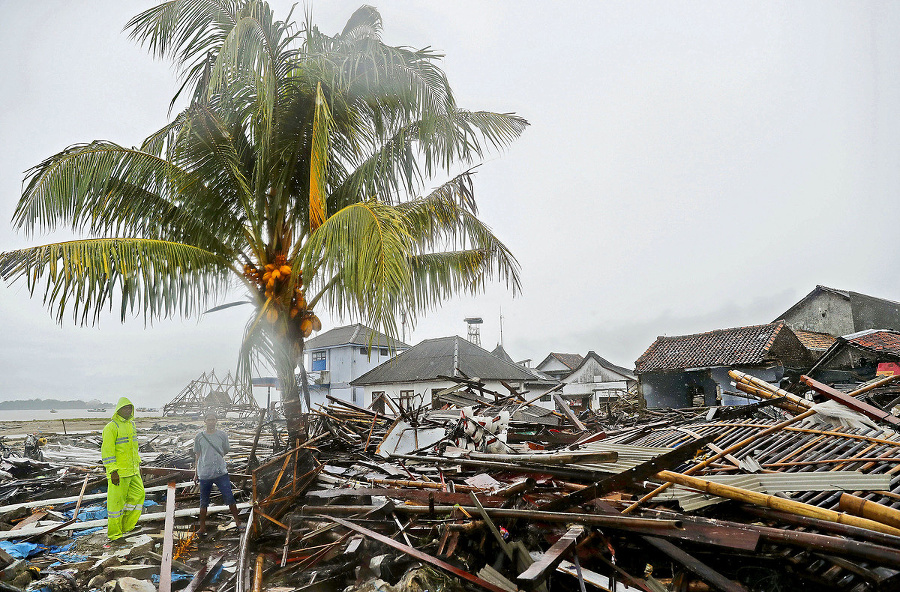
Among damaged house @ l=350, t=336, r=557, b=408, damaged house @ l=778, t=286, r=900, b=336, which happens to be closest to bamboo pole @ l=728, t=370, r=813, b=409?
damaged house @ l=350, t=336, r=557, b=408

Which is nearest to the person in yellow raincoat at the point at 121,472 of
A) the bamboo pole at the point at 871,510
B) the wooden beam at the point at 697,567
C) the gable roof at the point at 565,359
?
the wooden beam at the point at 697,567

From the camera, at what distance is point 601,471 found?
4.28 meters

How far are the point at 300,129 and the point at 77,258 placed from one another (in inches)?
115

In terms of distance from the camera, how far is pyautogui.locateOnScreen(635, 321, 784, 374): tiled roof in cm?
2055

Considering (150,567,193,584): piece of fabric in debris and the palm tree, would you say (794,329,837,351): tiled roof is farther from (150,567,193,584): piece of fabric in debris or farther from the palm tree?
(150,567,193,584): piece of fabric in debris

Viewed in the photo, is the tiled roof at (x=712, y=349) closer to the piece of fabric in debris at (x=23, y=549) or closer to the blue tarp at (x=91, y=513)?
the blue tarp at (x=91, y=513)

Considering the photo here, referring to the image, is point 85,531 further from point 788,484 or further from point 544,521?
point 788,484

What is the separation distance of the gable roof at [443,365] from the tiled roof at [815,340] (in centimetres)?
1294

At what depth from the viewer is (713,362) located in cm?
2111

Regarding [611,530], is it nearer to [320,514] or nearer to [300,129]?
[320,514]

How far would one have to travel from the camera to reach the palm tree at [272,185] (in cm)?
509

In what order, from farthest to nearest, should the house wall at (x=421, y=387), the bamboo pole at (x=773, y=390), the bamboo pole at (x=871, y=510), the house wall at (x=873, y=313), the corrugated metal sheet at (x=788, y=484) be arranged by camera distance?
the house wall at (x=873, y=313)
the house wall at (x=421, y=387)
the bamboo pole at (x=773, y=390)
the corrugated metal sheet at (x=788, y=484)
the bamboo pole at (x=871, y=510)

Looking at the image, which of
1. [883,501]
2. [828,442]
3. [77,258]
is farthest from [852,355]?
[77,258]

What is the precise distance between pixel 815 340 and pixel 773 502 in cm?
2694
